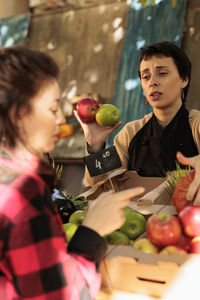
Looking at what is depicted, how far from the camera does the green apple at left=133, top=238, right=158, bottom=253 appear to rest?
1.03 m

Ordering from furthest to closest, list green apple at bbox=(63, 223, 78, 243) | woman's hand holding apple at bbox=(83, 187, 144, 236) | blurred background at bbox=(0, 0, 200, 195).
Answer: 1. blurred background at bbox=(0, 0, 200, 195)
2. green apple at bbox=(63, 223, 78, 243)
3. woman's hand holding apple at bbox=(83, 187, 144, 236)

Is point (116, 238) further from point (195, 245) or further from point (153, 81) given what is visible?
point (153, 81)

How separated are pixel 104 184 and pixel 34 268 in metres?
1.02

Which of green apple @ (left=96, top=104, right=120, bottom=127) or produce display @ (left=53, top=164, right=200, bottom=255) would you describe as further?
green apple @ (left=96, top=104, right=120, bottom=127)

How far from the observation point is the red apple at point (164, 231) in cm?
102

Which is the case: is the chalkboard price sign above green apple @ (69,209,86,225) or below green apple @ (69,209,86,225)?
above

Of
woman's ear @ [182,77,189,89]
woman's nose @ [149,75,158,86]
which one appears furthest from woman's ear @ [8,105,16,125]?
woman's ear @ [182,77,189,89]

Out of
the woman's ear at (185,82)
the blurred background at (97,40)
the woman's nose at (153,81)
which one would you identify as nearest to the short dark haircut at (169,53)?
the woman's ear at (185,82)

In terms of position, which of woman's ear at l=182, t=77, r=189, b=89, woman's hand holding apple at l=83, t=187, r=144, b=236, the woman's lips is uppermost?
woman's ear at l=182, t=77, r=189, b=89

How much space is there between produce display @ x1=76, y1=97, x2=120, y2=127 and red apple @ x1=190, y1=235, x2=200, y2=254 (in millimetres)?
1037

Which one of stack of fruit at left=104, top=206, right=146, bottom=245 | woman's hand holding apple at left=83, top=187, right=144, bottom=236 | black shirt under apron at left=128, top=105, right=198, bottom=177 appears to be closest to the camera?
woman's hand holding apple at left=83, top=187, right=144, bottom=236

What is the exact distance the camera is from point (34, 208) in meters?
0.73

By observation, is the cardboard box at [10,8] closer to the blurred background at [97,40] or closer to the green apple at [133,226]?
the blurred background at [97,40]

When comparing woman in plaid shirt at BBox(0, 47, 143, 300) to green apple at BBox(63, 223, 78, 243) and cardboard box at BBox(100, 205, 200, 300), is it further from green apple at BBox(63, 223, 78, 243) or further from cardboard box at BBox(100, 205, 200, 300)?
green apple at BBox(63, 223, 78, 243)
